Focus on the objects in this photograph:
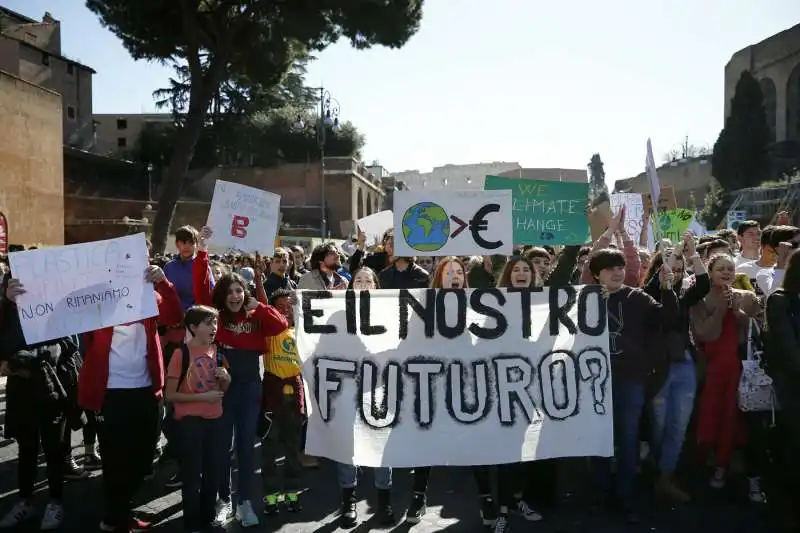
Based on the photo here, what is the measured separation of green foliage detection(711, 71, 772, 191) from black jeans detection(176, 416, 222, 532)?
37.7 metres

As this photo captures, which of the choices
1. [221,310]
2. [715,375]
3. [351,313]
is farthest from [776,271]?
[221,310]

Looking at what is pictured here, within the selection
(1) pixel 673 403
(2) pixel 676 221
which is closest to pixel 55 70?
(2) pixel 676 221

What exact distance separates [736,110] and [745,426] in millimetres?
37795

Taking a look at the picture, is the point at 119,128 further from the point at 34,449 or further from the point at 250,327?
the point at 250,327

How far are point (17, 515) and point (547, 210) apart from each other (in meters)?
4.48

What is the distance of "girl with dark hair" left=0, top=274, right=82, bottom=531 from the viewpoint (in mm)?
4508

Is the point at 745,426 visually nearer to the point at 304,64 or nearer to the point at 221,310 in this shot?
the point at 221,310

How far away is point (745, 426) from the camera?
16.7 feet

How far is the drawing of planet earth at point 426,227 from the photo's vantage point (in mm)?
5488

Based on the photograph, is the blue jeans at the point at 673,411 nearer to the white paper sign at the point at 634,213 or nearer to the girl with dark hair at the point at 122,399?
the girl with dark hair at the point at 122,399

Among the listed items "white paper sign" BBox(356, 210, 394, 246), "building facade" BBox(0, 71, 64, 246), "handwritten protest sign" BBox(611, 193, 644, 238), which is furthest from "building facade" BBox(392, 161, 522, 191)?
"handwritten protest sign" BBox(611, 193, 644, 238)

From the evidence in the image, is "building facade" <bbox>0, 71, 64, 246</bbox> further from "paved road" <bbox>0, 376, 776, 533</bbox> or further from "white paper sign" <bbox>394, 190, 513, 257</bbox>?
"white paper sign" <bbox>394, 190, 513, 257</bbox>

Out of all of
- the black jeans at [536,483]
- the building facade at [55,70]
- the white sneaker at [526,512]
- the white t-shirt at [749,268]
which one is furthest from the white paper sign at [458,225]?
the building facade at [55,70]

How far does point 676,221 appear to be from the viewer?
865 centimetres
